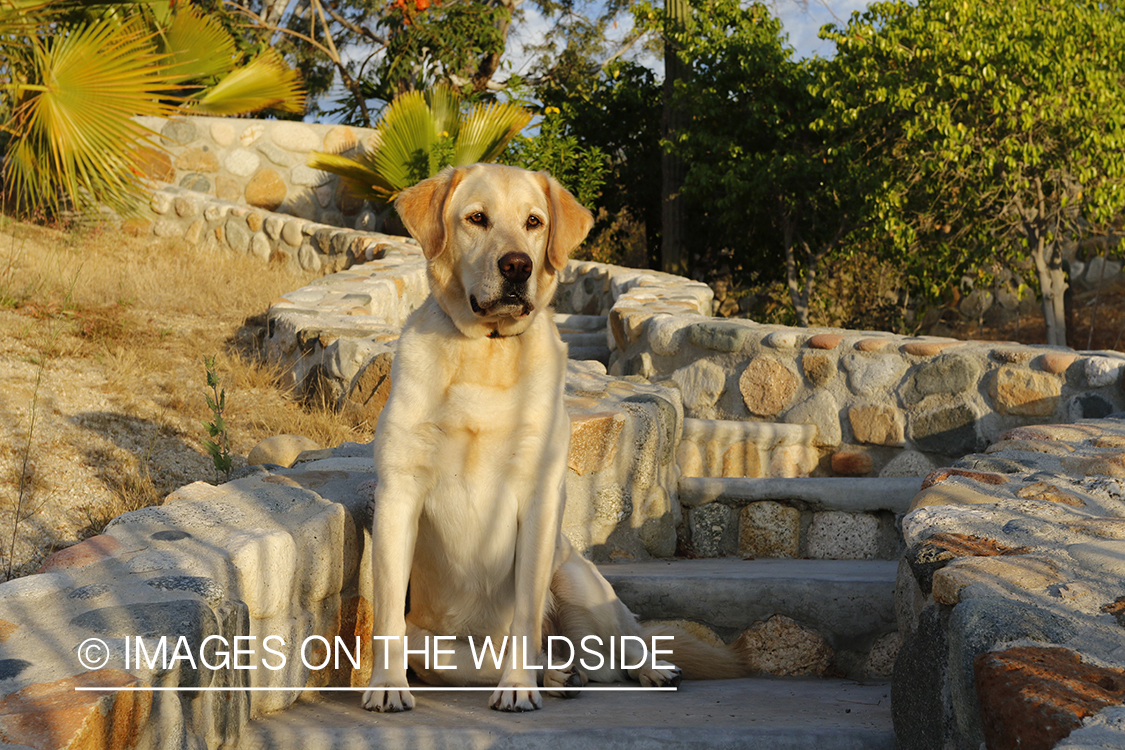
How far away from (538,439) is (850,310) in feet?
31.6

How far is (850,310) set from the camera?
1122cm

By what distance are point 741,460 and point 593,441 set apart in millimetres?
1505

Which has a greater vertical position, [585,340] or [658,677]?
[585,340]

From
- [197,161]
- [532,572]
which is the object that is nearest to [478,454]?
[532,572]

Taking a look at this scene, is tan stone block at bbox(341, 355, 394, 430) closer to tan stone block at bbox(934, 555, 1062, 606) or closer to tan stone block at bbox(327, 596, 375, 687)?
tan stone block at bbox(327, 596, 375, 687)

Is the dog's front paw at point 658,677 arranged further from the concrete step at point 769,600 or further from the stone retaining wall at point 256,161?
the stone retaining wall at point 256,161

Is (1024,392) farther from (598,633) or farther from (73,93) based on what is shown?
(73,93)

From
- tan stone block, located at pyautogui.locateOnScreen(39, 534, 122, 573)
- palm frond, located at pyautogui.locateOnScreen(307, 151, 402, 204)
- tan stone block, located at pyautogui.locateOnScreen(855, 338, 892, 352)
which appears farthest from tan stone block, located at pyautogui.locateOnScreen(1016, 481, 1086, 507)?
palm frond, located at pyautogui.locateOnScreen(307, 151, 402, 204)

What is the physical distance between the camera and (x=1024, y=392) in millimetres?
4410

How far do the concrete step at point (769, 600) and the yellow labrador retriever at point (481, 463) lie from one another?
20.2 inches

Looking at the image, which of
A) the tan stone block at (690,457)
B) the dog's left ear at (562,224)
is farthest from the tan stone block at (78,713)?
the tan stone block at (690,457)

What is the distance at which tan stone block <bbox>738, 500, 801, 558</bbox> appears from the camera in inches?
156

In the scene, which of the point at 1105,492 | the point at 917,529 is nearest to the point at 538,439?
the point at 917,529

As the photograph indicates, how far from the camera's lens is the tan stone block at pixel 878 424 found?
4703mm
